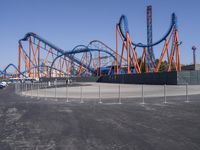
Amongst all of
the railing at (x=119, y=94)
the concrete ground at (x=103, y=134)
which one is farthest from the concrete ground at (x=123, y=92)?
the concrete ground at (x=103, y=134)

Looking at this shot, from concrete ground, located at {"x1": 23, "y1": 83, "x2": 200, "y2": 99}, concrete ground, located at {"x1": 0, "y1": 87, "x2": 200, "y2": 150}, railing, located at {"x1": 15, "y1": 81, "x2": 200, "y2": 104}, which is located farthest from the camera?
concrete ground, located at {"x1": 23, "y1": 83, "x2": 200, "y2": 99}

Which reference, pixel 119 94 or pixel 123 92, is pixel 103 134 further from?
pixel 123 92

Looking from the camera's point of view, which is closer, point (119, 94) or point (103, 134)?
point (103, 134)

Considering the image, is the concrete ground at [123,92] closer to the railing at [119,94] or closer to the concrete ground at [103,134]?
the railing at [119,94]

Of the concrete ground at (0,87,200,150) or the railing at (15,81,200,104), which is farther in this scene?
the railing at (15,81,200,104)

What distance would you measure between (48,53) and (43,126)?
325 feet

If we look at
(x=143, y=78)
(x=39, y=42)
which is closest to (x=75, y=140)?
(x=143, y=78)

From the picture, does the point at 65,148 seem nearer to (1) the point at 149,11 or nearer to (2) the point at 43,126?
(2) the point at 43,126

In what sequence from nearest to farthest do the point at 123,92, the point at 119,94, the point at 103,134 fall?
the point at 103,134 < the point at 119,94 < the point at 123,92

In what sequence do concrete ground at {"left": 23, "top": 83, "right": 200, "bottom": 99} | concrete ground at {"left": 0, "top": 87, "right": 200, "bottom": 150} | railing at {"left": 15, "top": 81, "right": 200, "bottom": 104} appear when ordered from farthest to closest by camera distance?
concrete ground at {"left": 23, "top": 83, "right": 200, "bottom": 99}, railing at {"left": 15, "top": 81, "right": 200, "bottom": 104}, concrete ground at {"left": 0, "top": 87, "right": 200, "bottom": 150}

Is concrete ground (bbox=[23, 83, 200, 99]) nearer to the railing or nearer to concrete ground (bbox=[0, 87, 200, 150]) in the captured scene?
the railing

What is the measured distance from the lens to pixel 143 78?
182 feet

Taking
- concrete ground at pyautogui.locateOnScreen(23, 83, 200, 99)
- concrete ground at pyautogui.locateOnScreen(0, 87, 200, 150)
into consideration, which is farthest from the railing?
concrete ground at pyautogui.locateOnScreen(0, 87, 200, 150)

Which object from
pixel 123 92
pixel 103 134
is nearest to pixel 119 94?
pixel 123 92
